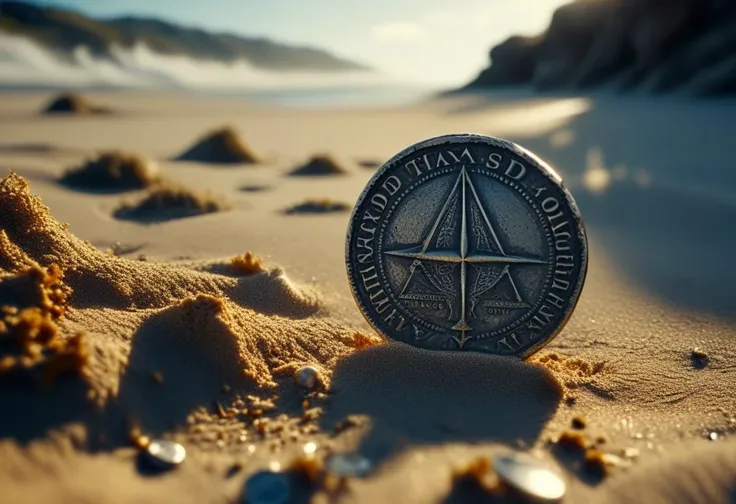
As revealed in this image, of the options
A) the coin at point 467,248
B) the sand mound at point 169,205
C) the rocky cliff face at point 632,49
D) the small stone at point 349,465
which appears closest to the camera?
the small stone at point 349,465

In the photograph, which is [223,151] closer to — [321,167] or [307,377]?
[321,167]

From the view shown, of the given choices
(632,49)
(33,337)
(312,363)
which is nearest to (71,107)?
(632,49)

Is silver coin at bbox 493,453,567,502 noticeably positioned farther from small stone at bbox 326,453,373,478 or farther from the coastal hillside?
the coastal hillside

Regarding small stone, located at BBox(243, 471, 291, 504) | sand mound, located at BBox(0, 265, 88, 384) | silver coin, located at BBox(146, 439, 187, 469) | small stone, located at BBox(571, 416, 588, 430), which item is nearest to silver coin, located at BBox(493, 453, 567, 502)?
small stone, located at BBox(571, 416, 588, 430)

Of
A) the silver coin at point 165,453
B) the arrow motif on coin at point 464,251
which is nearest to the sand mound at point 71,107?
the arrow motif on coin at point 464,251

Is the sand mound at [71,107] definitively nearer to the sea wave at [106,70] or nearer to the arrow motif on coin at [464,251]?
the arrow motif on coin at [464,251]

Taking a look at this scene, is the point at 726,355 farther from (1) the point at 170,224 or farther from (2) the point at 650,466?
(1) the point at 170,224

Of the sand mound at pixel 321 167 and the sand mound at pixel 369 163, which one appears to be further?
the sand mound at pixel 369 163
